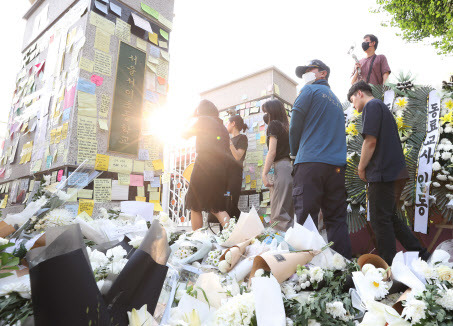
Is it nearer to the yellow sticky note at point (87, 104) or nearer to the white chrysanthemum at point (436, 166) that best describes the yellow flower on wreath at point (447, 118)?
the white chrysanthemum at point (436, 166)

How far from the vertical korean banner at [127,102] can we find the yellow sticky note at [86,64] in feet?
0.74

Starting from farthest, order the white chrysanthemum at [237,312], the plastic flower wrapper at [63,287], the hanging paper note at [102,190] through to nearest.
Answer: the hanging paper note at [102,190] < the white chrysanthemum at [237,312] < the plastic flower wrapper at [63,287]

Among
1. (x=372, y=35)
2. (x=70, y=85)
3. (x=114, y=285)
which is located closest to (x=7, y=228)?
(x=114, y=285)

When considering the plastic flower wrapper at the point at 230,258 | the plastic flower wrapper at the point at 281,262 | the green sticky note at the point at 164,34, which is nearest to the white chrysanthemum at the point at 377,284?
the plastic flower wrapper at the point at 281,262

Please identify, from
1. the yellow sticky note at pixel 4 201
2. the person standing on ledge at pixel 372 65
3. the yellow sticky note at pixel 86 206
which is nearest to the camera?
the yellow sticky note at pixel 86 206

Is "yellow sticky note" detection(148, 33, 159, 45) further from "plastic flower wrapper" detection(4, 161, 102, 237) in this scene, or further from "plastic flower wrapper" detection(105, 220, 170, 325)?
"plastic flower wrapper" detection(105, 220, 170, 325)

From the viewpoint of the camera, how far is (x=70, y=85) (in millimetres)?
2605

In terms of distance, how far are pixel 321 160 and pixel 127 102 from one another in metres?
1.76

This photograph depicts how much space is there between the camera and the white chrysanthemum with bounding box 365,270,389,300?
28.9 inches

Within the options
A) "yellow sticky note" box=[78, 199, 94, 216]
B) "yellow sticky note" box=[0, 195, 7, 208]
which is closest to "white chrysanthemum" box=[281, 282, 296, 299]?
"yellow sticky note" box=[78, 199, 94, 216]

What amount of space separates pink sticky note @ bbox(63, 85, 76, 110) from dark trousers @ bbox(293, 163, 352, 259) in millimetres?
1912

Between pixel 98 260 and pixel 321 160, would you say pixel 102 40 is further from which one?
pixel 98 260

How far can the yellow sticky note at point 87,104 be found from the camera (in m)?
2.48

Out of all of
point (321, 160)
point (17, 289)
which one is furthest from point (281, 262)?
point (321, 160)
